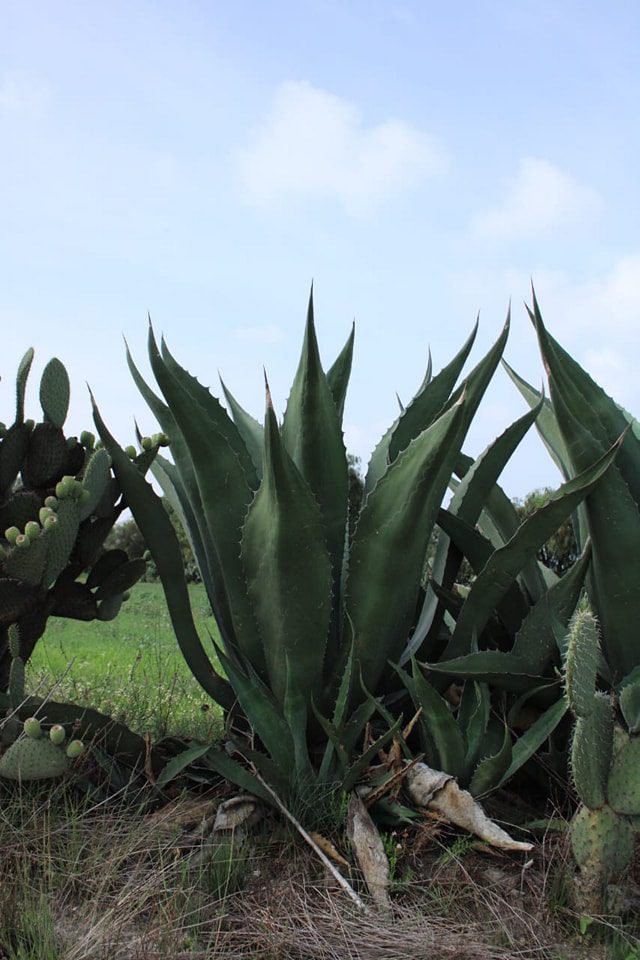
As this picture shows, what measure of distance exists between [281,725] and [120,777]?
0.50 meters

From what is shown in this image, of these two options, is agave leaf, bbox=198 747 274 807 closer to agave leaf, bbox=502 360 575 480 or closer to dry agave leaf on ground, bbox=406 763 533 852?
dry agave leaf on ground, bbox=406 763 533 852

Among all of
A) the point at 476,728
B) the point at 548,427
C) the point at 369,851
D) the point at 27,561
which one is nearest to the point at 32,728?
the point at 27,561

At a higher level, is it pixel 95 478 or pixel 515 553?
pixel 95 478

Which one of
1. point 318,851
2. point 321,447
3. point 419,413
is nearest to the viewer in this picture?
point 318,851

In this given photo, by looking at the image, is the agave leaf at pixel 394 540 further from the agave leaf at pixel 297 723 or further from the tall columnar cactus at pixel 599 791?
the tall columnar cactus at pixel 599 791

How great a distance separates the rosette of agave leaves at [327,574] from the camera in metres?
2.17

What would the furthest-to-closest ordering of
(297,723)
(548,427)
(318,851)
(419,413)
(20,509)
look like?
(548,427)
(419,413)
(20,509)
(297,723)
(318,851)

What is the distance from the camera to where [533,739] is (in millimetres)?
2221

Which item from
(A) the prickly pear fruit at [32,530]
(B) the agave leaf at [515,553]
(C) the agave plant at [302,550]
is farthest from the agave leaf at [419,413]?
(A) the prickly pear fruit at [32,530]

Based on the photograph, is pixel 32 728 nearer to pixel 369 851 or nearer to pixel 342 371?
pixel 369 851

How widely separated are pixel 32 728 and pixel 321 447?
3.19ft

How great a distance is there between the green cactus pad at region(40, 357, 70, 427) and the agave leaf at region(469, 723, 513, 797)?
1451mm

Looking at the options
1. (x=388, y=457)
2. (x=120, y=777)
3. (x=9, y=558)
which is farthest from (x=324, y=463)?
(x=120, y=777)

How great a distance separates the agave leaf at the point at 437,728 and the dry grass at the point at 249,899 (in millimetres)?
168
